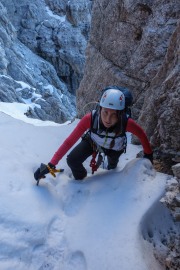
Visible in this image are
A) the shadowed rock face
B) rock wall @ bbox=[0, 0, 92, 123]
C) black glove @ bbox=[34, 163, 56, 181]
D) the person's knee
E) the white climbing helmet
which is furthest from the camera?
rock wall @ bbox=[0, 0, 92, 123]

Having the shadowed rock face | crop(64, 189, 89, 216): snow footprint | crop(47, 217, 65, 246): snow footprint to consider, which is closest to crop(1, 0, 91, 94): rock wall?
the shadowed rock face

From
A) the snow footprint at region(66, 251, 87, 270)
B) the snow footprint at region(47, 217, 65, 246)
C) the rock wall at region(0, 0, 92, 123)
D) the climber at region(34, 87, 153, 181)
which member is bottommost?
the rock wall at region(0, 0, 92, 123)

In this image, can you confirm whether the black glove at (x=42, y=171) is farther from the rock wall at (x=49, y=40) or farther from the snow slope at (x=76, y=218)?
the rock wall at (x=49, y=40)

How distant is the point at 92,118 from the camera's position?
4.66 meters

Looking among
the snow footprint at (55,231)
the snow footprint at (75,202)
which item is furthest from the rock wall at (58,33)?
the snow footprint at (55,231)

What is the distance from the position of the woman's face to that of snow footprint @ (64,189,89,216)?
1.15 m

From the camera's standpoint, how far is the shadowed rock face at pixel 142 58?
5529mm

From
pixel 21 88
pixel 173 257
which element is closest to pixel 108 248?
pixel 173 257

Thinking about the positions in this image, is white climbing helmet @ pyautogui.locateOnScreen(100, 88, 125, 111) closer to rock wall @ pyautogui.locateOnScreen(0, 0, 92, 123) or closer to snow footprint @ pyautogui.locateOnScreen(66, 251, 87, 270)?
snow footprint @ pyautogui.locateOnScreen(66, 251, 87, 270)

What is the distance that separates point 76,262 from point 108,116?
205cm

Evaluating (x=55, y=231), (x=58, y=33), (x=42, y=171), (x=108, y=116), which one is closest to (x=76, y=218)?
(x=55, y=231)

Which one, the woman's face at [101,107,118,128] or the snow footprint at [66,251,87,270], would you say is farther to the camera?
the woman's face at [101,107,118,128]

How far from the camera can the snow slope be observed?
11.2 ft

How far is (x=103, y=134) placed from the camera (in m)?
4.69
